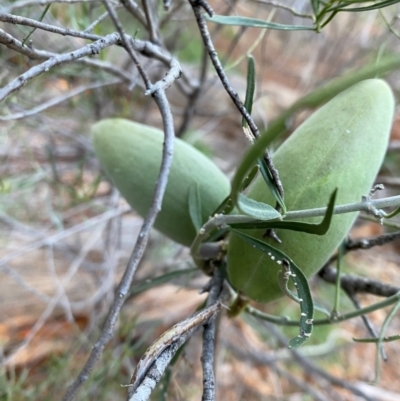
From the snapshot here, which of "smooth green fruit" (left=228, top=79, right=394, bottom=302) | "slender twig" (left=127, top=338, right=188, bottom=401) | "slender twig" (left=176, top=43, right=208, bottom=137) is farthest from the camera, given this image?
"slender twig" (left=176, top=43, right=208, bottom=137)

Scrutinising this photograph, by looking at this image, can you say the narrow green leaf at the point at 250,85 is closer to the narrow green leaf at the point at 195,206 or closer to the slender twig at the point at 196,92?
the narrow green leaf at the point at 195,206

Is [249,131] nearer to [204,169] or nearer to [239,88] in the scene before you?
[204,169]

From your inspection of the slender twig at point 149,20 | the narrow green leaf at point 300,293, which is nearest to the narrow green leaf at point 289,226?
the narrow green leaf at point 300,293

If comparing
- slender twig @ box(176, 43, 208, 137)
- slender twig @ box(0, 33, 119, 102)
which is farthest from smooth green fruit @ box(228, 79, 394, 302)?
slender twig @ box(176, 43, 208, 137)

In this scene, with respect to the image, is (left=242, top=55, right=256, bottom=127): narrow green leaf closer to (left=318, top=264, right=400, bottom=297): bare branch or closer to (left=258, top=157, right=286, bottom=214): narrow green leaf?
(left=258, top=157, right=286, bottom=214): narrow green leaf

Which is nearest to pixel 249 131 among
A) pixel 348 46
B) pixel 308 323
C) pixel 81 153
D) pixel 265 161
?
pixel 265 161
